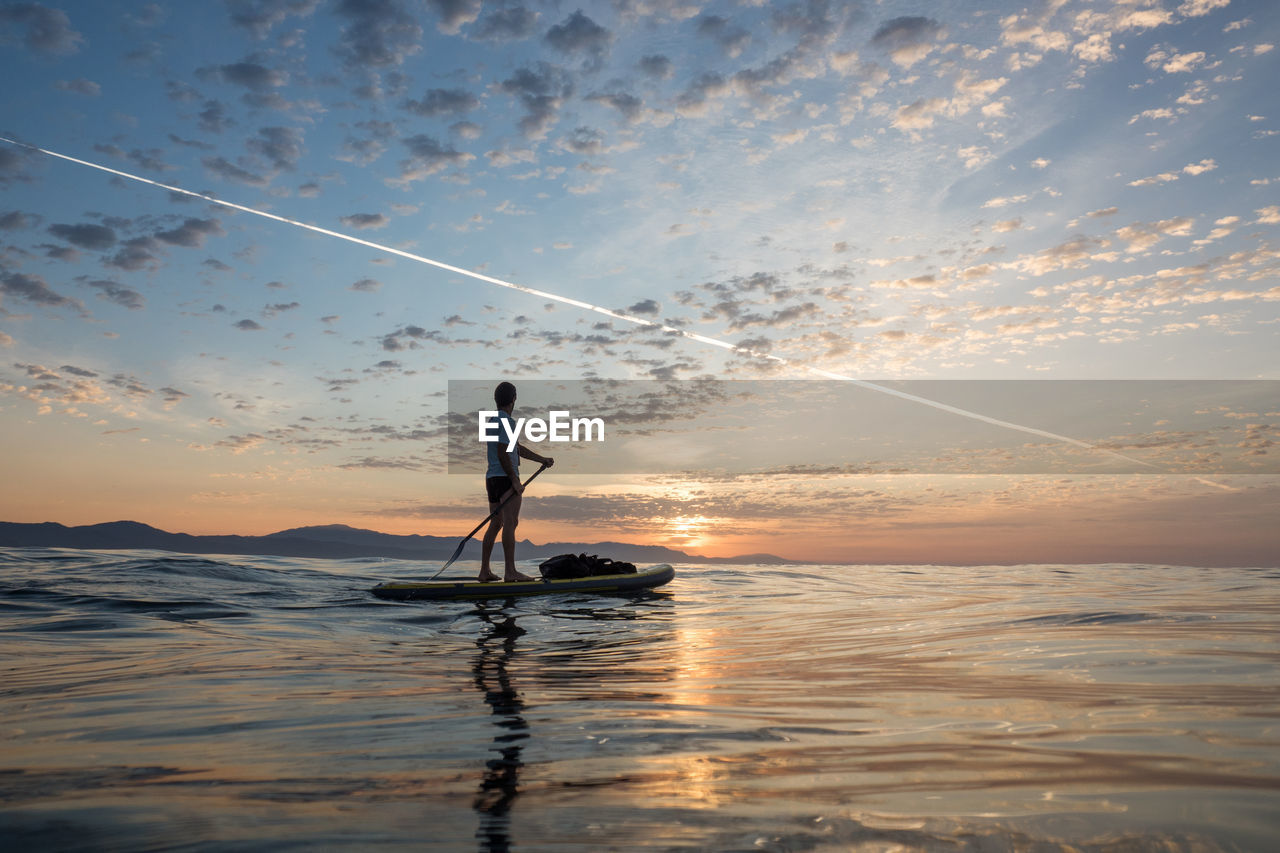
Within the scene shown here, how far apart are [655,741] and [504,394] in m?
8.93

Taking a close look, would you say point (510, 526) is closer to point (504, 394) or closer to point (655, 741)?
point (504, 394)

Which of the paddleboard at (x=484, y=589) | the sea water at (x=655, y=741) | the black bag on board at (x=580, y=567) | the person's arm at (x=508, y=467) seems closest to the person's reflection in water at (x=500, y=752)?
the sea water at (x=655, y=741)

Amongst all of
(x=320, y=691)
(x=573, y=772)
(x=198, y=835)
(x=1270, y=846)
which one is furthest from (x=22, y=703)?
(x=1270, y=846)

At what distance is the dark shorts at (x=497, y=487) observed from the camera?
11.3 meters

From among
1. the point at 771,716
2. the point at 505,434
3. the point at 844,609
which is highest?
the point at 505,434

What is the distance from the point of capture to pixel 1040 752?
7.89ft

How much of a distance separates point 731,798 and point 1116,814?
104cm

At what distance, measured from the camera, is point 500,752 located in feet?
8.57

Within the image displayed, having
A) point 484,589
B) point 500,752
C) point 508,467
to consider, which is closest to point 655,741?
point 500,752

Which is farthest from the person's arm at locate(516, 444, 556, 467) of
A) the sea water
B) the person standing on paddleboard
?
the sea water

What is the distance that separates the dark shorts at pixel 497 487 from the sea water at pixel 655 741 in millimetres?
4884

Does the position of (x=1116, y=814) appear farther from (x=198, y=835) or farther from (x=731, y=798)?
(x=198, y=835)

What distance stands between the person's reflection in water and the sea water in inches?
0.6

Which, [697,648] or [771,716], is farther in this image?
[697,648]
